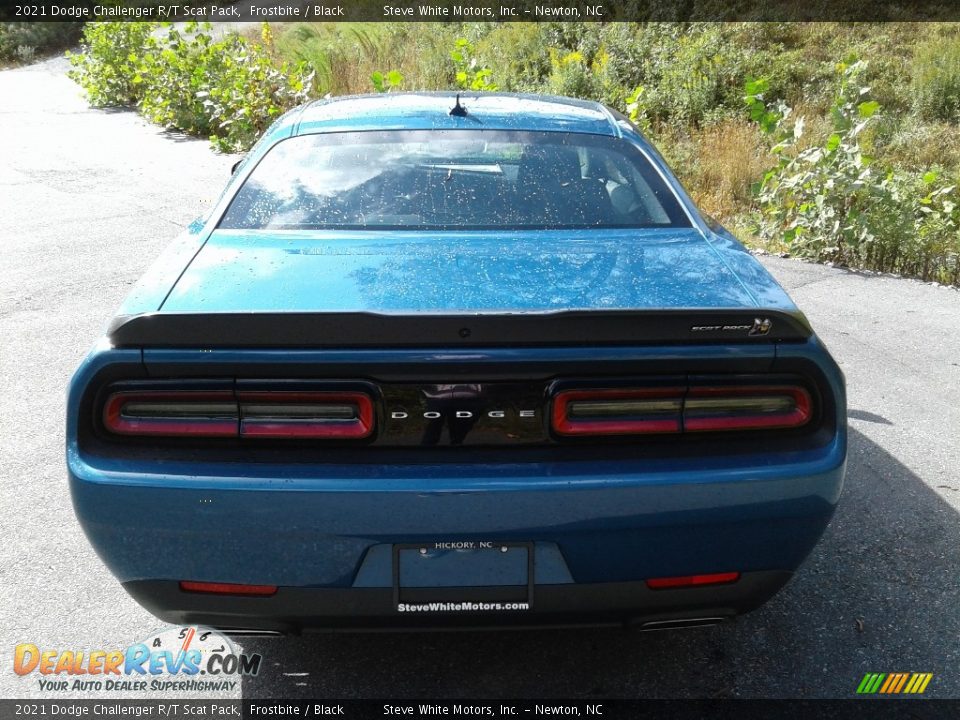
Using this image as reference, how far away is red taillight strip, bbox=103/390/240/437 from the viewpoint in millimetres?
2260

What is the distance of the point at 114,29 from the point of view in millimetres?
17031

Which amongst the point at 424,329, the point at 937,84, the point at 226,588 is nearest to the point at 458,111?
the point at 424,329

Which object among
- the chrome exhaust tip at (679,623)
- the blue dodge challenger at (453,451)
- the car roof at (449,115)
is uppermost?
the car roof at (449,115)

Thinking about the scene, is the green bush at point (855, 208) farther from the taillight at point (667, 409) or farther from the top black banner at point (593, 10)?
the top black banner at point (593, 10)

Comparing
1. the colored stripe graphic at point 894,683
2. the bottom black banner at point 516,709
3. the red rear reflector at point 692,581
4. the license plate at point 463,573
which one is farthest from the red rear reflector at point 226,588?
the colored stripe graphic at point 894,683

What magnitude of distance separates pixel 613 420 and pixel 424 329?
0.51m

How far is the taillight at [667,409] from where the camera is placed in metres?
2.28

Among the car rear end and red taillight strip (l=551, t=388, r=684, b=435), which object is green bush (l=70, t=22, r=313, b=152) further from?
red taillight strip (l=551, t=388, r=684, b=435)

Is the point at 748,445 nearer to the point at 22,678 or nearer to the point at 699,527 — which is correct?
the point at 699,527

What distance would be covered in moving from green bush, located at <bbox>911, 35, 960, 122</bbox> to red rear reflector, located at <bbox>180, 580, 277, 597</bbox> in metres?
12.9

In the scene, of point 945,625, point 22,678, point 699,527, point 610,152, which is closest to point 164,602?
point 22,678

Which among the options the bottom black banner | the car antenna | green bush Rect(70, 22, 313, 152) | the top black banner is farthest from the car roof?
the top black banner

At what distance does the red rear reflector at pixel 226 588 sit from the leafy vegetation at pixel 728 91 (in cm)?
619

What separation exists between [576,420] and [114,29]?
1732cm
